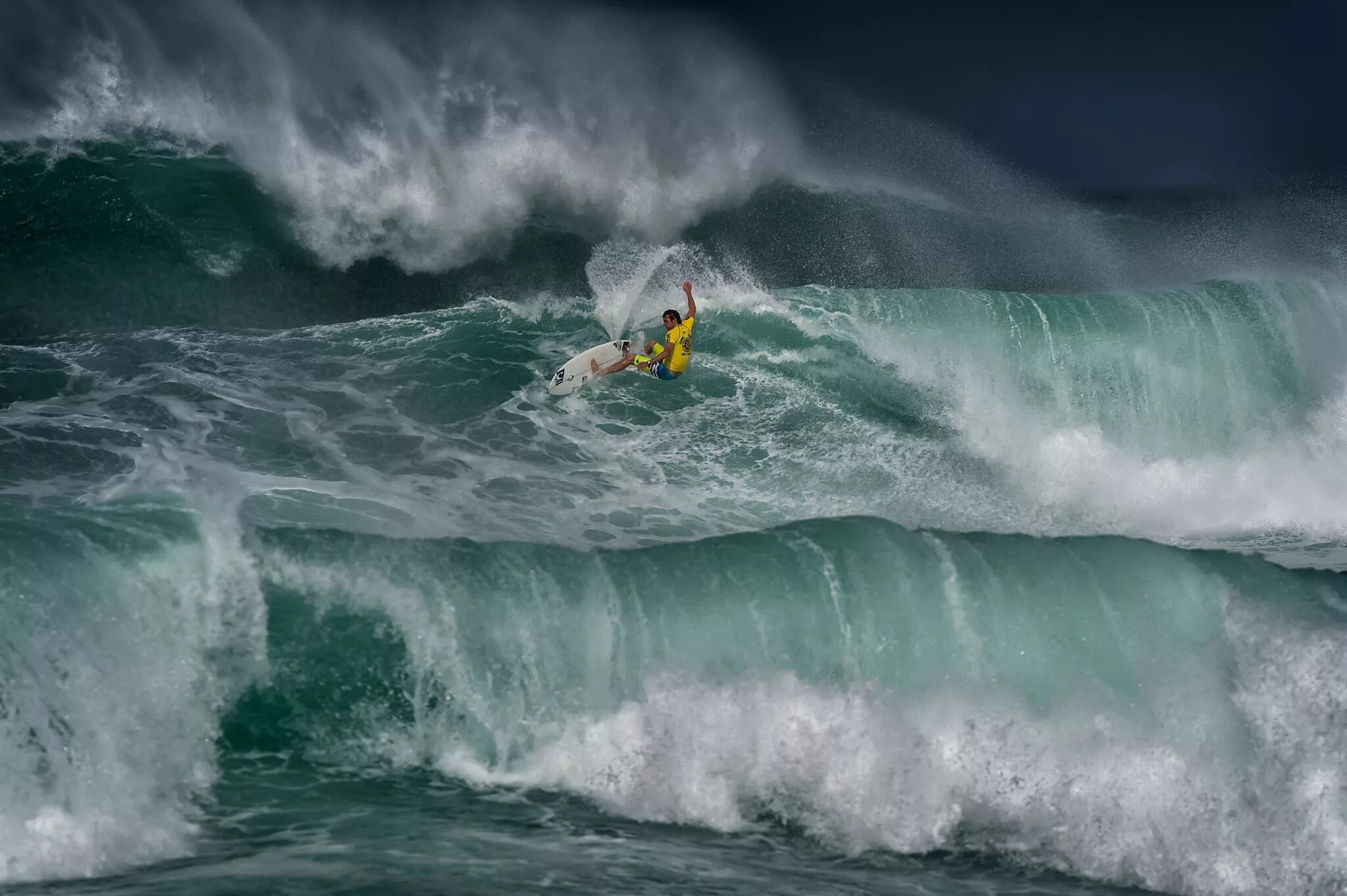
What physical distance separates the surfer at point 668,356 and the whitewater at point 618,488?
0.75ft

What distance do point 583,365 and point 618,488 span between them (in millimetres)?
2381

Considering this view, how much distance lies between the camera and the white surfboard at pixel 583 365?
44.0ft

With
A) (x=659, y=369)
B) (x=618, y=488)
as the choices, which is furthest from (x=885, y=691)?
(x=659, y=369)

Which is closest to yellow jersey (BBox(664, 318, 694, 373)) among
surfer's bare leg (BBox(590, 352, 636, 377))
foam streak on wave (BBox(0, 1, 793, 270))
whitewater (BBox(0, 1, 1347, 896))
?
whitewater (BBox(0, 1, 1347, 896))

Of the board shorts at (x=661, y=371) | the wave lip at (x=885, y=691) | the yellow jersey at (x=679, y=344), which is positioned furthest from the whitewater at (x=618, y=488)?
the yellow jersey at (x=679, y=344)

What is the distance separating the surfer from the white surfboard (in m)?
0.05

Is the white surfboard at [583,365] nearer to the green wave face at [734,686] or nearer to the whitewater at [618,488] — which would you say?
the whitewater at [618,488]

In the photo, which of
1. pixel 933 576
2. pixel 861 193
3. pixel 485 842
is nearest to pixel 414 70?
pixel 861 193

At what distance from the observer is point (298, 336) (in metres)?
14.2

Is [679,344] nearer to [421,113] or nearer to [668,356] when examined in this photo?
[668,356]

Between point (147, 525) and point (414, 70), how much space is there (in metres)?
9.88

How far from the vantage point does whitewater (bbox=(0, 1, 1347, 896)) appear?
7844 millimetres

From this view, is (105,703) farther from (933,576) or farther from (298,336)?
(298,336)

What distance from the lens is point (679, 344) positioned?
13.8 metres
